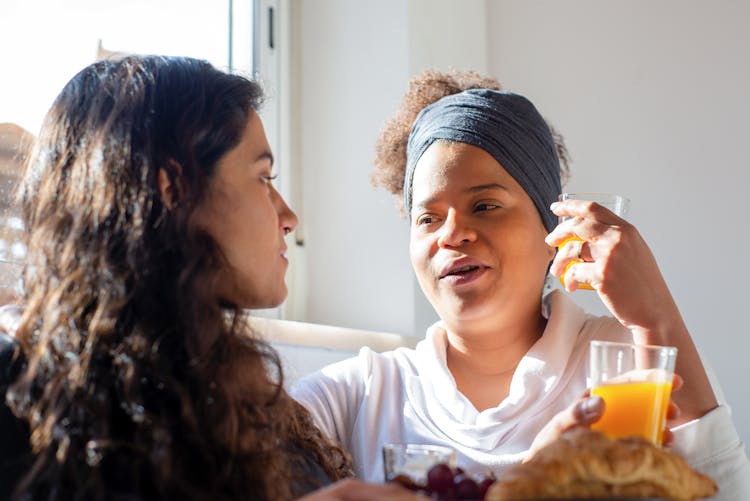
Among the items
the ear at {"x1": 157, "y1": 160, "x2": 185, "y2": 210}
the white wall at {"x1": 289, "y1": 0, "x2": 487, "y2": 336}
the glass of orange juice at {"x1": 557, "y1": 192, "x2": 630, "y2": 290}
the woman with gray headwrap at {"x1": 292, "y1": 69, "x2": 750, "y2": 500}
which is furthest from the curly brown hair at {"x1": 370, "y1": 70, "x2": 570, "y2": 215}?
the ear at {"x1": 157, "y1": 160, "x2": 185, "y2": 210}

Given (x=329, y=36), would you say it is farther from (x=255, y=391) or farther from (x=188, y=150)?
(x=255, y=391)

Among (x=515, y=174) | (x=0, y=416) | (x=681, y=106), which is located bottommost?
(x=0, y=416)

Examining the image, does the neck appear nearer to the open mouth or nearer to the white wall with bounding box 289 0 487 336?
the open mouth

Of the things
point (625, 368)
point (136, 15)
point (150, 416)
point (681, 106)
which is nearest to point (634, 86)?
point (681, 106)

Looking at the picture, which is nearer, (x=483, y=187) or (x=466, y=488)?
(x=466, y=488)

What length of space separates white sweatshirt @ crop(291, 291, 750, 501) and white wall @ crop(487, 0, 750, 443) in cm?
77

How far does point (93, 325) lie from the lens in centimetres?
102

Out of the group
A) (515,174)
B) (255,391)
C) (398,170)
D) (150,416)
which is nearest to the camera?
(150,416)

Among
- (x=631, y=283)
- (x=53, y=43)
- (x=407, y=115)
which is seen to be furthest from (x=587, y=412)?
(x=53, y=43)

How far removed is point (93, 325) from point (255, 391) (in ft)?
0.72

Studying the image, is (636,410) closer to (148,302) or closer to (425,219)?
(148,302)

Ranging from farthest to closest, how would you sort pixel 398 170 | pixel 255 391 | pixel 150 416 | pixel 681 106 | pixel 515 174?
pixel 681 106
pixel 398 170
pixel 515 174
pixel 255 391
pixel 150 416

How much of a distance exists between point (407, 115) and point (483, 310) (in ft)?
1.81

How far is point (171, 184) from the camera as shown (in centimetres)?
115
